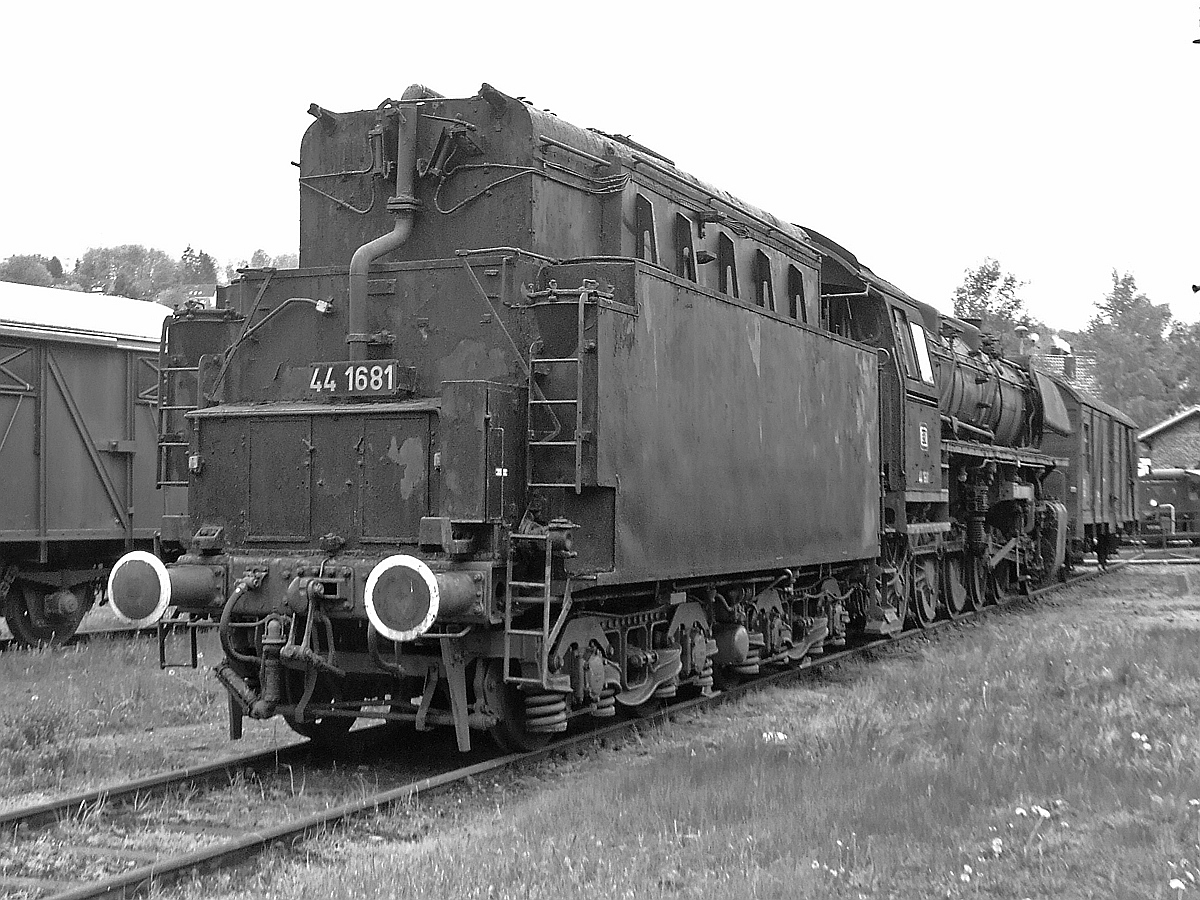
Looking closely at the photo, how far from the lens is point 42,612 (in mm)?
14359

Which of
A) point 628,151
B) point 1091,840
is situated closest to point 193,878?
point 1091,840

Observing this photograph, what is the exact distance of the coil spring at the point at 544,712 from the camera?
24.3ft

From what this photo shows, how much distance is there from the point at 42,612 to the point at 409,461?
29.3 ft

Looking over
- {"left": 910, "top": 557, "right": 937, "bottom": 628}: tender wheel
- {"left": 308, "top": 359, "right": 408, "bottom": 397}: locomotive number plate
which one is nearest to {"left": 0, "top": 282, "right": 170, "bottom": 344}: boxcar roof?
{"left": 308, "top": 359, "right": 408, "bottom": 397}: locomotive number plate

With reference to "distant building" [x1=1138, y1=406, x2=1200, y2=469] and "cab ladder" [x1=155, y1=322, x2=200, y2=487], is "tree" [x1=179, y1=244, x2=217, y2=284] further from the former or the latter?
"cab ladder" [x1=155, y1=322, x2=200, y2=487]

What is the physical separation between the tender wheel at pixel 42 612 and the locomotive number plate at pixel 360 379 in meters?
8.04

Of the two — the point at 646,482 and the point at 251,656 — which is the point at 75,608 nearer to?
the point at 251,656

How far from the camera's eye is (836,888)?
521cm

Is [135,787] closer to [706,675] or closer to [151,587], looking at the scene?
[151,587]

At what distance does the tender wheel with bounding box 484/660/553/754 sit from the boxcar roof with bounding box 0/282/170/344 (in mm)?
7526

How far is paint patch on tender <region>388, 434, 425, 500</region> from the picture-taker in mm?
7156

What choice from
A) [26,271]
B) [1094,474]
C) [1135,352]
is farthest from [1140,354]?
[26,271]

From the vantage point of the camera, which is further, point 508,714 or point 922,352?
point 922,352

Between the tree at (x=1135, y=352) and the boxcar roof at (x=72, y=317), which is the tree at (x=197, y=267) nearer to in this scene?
the tree at (x=1135, y=352)
